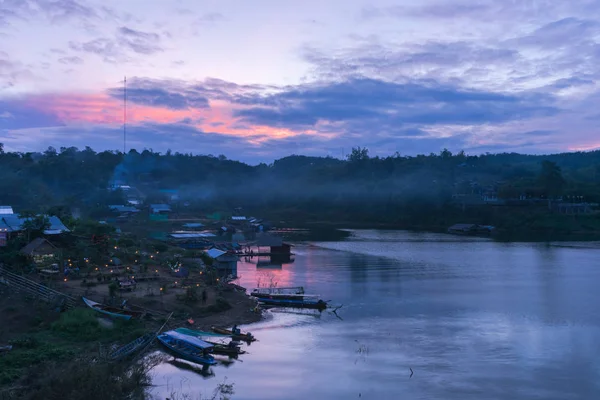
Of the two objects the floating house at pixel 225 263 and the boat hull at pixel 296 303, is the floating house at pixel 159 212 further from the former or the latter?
the boat hull at pixel 296 303

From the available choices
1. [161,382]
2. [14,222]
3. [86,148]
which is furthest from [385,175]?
[161,382]

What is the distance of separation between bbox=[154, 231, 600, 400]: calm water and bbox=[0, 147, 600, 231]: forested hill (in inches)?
1289

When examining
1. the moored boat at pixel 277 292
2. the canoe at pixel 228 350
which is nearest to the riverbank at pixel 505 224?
the moored boat at pixel 277 292

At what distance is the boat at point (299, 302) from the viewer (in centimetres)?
2166

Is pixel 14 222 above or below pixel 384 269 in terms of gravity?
above

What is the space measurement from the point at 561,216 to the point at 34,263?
5178cm

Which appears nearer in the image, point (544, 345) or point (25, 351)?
point (25, 351)

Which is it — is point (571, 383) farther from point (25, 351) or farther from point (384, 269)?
point (384, 269)

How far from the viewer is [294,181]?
96250 millimetres

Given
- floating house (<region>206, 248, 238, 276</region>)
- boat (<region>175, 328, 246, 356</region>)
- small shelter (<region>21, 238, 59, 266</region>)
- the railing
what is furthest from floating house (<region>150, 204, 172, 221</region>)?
boat (<region>175, 328, 246, 356</region>)

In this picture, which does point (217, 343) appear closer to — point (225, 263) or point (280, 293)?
point (280, 293)

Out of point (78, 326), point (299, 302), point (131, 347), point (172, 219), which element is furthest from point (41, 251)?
point (172, 219)

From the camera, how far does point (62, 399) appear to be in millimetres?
9992

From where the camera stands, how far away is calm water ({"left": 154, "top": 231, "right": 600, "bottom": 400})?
1381 cm
